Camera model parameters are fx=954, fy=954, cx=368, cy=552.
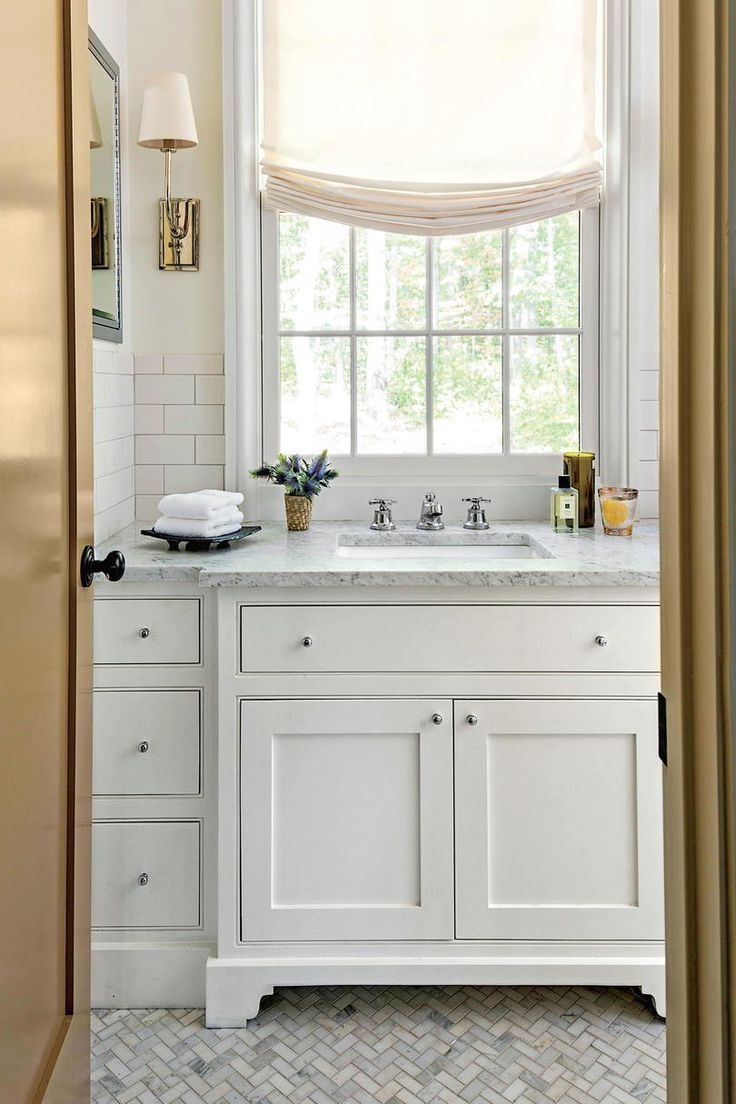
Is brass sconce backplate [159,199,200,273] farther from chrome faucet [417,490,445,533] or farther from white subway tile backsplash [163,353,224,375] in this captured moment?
chrome faucet [417,490,445,533]

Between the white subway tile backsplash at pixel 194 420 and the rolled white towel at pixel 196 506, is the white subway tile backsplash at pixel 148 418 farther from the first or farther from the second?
the rolled white towel at pixel 196 506

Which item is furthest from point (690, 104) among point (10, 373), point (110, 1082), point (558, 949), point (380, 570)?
point (110, 1082)

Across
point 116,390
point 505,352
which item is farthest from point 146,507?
point 505,352

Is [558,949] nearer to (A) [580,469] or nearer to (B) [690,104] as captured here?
(A) [580,469]

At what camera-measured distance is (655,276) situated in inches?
104

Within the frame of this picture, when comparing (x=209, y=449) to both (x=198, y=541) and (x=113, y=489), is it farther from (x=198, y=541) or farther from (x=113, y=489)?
(x=198, y=541)

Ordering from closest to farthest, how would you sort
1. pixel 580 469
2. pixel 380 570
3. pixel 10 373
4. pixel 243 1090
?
pixel 10 373 → pixel 243 1090 → pixel 380 570 → pixel 580 469

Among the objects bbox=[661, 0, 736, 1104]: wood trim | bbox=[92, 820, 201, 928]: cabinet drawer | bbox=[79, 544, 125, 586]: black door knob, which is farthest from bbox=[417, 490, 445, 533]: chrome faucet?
bbox=[661, 0, 736, 1104]: wood trim

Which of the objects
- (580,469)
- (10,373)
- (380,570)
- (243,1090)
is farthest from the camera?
(580,469)

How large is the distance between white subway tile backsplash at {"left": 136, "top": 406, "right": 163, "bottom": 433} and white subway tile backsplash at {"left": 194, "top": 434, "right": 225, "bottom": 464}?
0.40ft

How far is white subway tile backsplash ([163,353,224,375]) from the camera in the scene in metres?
2.69

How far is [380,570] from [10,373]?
1.03 meters

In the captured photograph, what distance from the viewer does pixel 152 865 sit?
6.77ft

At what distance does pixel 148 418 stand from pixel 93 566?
4.51ft
